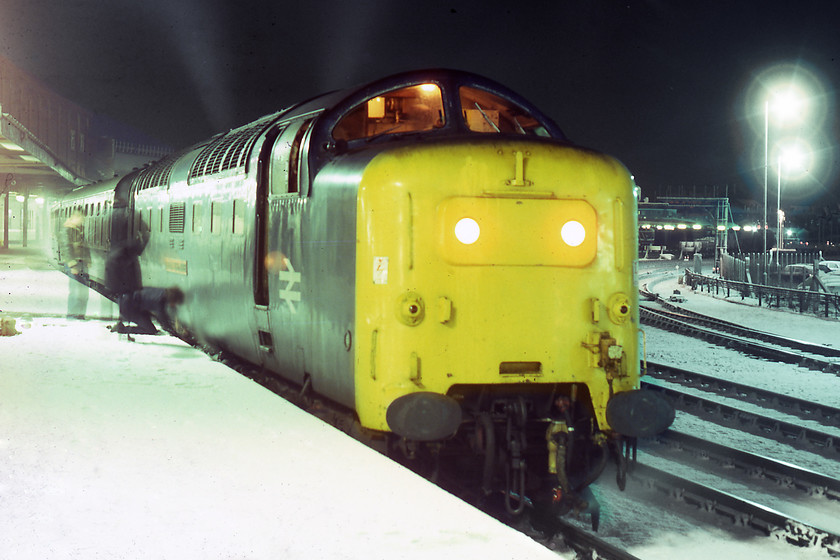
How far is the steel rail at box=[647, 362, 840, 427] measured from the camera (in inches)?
396

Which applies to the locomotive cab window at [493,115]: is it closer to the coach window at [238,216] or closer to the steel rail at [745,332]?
the coach window at [238,216]

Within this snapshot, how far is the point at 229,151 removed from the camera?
9102 mm

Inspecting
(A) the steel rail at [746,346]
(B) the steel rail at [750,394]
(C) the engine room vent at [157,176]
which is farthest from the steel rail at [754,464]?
(C) the engine room vent at [157,176]

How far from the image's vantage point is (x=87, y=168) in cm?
6275

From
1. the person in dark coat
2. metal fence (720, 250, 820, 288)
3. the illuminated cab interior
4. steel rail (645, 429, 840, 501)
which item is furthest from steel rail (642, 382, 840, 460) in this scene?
metal fence (720, 250, 820, 288)

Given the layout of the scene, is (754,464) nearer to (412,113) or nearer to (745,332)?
(412,113)

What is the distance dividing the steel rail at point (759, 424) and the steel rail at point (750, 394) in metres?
0.82

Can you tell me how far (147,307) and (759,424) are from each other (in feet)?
29.8

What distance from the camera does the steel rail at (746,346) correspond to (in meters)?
13.6

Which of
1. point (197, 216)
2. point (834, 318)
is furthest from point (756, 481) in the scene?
point (834, 318)

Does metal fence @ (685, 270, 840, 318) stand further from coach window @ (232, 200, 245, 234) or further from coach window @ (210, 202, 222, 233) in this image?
coach window @ (232, 200, 245, 234)

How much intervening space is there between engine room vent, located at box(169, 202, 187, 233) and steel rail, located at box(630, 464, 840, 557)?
6.62 meters

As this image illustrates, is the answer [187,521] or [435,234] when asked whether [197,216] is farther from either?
[187,521]

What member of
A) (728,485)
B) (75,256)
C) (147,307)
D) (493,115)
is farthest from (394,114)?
(75,256)
